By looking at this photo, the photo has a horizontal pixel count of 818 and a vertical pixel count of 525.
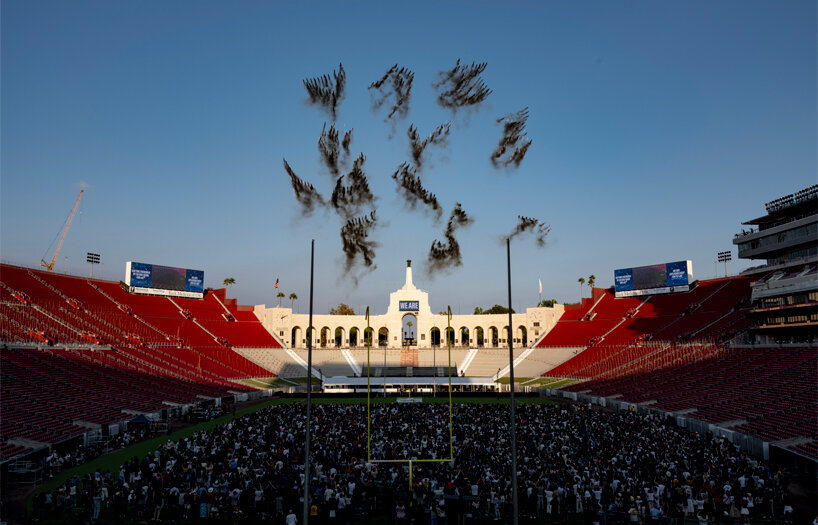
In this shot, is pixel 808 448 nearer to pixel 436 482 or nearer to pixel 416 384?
pixel 436 482

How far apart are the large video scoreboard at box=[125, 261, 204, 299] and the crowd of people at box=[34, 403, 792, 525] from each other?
6552cm

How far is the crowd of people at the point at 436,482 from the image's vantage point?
2028cm

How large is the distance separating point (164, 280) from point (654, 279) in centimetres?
8276

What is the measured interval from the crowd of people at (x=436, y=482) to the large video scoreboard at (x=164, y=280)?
65522 millimetres

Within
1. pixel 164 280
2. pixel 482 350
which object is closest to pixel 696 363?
pixel 482 350

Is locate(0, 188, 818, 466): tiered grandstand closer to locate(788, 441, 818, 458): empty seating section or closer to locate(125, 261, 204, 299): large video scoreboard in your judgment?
locate(788, 441, 818, 458): empty seating section

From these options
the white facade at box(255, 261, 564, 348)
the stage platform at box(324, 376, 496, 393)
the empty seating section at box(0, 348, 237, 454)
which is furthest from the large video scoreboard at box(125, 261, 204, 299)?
the stage platform at box(324, 376, 496, 393)

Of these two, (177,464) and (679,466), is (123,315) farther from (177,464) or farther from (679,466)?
(679,466)

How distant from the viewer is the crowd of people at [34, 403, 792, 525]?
2028 centimetres

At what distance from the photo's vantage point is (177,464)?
82.9 ft

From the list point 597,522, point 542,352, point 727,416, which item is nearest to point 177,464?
point 597,522

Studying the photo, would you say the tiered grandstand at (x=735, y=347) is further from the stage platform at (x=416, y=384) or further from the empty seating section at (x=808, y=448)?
the stage platform at (x=416, y=384)

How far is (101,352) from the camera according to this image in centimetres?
5688

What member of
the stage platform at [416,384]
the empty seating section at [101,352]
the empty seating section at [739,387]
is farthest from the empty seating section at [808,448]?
the empty seating section at [101,352]
